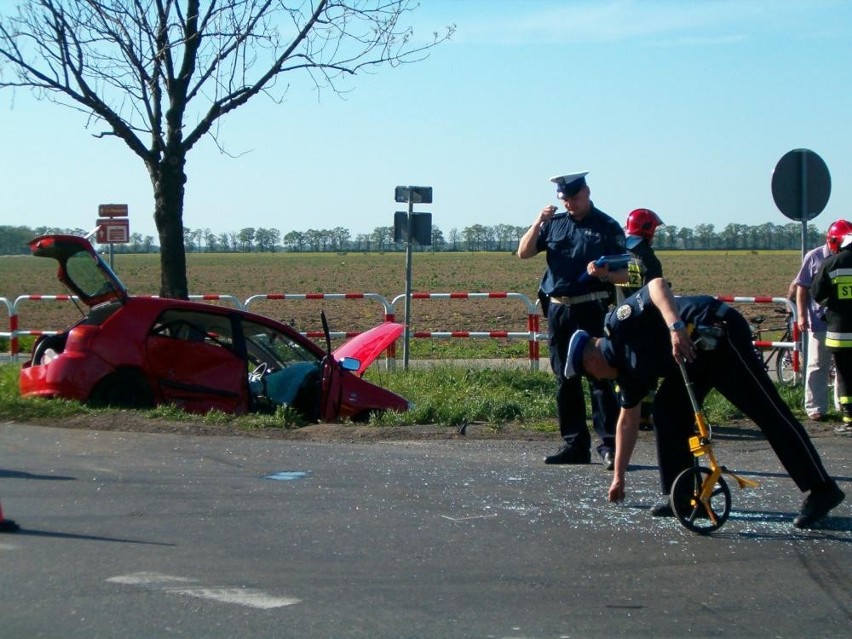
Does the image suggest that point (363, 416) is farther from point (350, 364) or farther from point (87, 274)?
point (87, 274)

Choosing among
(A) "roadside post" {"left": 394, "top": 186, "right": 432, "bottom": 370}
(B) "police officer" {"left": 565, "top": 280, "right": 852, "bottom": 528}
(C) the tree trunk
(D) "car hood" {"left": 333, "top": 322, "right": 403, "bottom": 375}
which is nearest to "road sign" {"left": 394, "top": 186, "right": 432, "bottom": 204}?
(A) "roadside post" {"left": 394, "top": 186, "right": 432, "bottom": 370}

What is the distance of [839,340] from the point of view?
9734 millimetres

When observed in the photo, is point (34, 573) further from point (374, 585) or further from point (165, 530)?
point (374, 585)

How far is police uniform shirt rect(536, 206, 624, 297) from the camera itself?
786cm

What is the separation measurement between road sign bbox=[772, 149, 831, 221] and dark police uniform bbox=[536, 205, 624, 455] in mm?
4358

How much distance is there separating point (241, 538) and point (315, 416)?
416cm

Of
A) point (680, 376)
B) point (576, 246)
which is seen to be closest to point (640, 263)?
point (576, 246)

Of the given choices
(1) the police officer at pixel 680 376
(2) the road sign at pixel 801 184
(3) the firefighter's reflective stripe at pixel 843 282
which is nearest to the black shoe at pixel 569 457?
(1) the police officer at pixel 680 376

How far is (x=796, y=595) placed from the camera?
5.22 metres

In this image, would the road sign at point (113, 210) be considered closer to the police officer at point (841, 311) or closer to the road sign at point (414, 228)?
the road sign at point (414, 228)

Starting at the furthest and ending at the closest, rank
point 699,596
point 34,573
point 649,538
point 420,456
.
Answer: point 420,456 < point 649,538 < point 34,573 < point 699,596

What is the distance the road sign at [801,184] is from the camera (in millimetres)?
11672

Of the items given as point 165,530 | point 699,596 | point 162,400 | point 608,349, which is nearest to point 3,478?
point 165,530

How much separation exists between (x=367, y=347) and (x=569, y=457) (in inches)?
127
